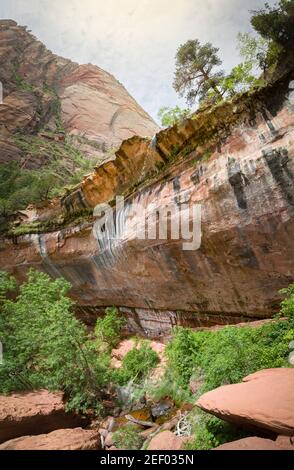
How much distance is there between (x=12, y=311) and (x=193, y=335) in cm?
632

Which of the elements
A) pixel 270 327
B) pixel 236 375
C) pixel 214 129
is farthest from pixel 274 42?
pixel 236 375

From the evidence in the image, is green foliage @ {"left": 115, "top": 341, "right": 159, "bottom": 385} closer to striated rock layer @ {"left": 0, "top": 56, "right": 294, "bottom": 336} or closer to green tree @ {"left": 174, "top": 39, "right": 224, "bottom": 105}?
striated rock layer @ {"left": 0, "top": 56, "right": 294, "bottom": 336}

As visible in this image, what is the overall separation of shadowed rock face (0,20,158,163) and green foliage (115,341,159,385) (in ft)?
86.1

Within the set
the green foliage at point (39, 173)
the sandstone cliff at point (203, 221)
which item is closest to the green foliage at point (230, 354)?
the sandstone cliff at point (203, 221)

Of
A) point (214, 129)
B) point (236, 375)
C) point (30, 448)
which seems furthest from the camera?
point (214, 129)

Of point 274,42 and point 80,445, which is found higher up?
point 274,42

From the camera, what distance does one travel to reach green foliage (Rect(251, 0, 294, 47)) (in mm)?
8047

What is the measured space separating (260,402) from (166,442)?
9.03 feet

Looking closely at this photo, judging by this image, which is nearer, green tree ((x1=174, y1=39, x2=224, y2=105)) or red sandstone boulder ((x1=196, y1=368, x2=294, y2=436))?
red sandstone boulder ((x1=196, y1=368, x2=294, y2=436))

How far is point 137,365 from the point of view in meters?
10.9

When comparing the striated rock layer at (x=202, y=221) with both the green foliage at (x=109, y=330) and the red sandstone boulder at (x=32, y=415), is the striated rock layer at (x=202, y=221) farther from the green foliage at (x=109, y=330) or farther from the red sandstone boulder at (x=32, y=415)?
the red sandstone boulder at (x=32, y=415)

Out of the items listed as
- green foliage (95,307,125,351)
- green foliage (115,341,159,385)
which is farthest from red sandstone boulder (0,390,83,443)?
green foliage (95,307,125,351)
